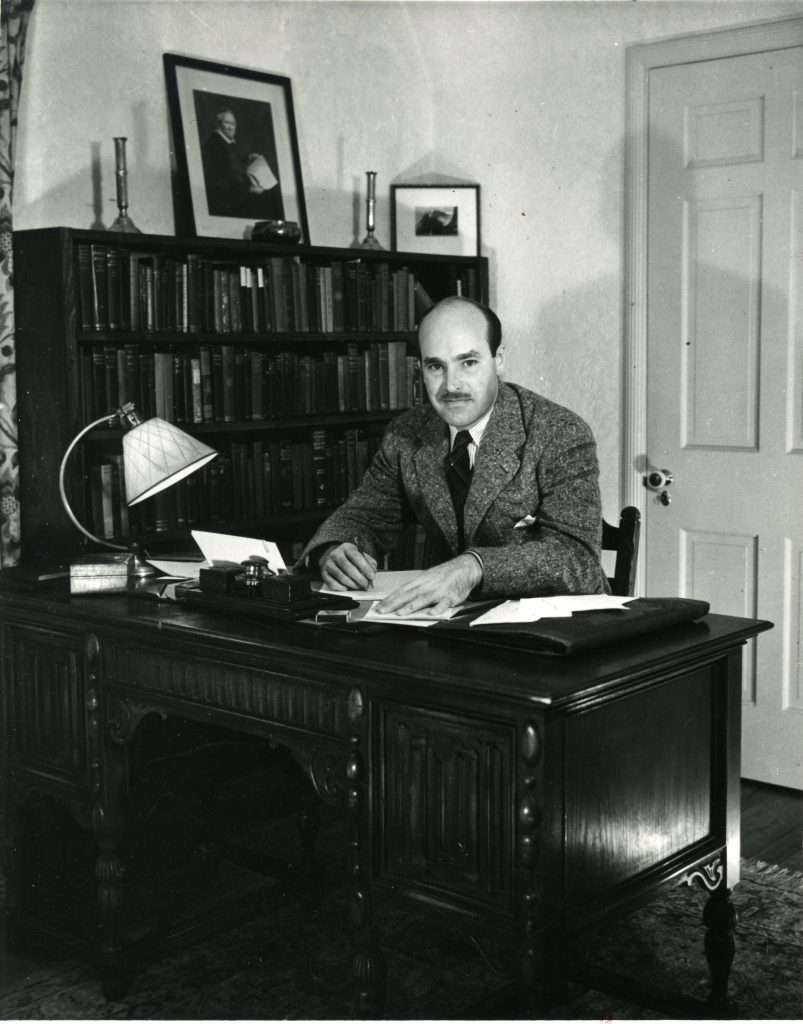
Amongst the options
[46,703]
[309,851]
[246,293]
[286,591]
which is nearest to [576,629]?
[286,591]

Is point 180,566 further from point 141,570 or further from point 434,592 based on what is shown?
point 434,592

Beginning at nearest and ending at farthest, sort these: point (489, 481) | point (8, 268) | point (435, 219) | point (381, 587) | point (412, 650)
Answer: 1. point (412, 650)
2. point (381, 587)
3. point (489, 481)
4. point (8, 268)
5. point (435, 219)

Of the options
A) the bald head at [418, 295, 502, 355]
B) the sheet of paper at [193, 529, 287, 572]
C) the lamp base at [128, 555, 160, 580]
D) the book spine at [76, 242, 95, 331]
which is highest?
the book spine at [76, 242, 95, 331]

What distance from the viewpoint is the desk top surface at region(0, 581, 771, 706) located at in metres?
1.74

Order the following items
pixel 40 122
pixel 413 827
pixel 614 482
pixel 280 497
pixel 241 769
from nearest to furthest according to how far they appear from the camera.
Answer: pixel 413 827
pixel 241 769
pixel 40 122
pixel 280 497
pixel 614 482

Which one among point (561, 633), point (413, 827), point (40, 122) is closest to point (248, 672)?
Answer: point (413, 827)

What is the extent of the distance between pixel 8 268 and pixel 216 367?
712mm

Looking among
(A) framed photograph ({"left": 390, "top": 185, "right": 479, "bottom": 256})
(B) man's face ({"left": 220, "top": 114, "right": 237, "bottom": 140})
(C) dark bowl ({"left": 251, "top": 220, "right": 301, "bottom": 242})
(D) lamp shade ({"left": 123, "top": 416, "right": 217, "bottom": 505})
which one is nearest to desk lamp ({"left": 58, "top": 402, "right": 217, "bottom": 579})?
(D) lamp shade ({"left": 123, "top": 416, "right": 217, "bottom": 505})

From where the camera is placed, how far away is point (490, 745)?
174 cm

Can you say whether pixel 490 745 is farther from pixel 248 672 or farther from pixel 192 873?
pixel 192 873

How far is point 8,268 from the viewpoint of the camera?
3.15 metres

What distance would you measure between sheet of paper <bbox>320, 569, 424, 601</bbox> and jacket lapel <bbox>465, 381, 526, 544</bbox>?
0.19 metres

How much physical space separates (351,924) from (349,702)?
39 centimetres

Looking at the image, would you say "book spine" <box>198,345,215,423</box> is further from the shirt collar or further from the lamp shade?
the shirt collar
